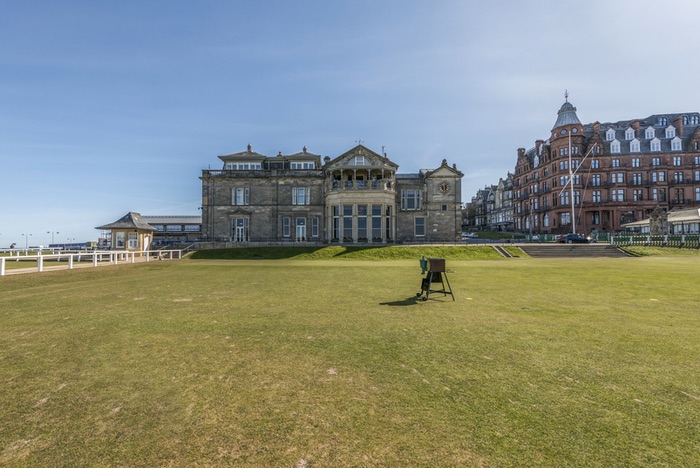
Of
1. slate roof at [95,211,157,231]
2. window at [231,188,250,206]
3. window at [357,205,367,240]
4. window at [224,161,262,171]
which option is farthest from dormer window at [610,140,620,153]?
slate roof at [95,211,157,231]

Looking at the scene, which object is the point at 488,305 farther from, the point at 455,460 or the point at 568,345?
the point at 455,460

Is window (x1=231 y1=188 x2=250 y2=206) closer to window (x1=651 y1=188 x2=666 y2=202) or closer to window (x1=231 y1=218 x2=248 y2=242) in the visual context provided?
window (x1=231 y1=218 x2=248 y2=242)

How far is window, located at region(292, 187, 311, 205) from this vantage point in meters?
48.3

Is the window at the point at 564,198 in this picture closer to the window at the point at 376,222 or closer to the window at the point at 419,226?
the window at the point at 419,226

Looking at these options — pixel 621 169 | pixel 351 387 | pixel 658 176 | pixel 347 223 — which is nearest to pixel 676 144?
pixel 658 176

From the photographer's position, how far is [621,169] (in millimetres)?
67312

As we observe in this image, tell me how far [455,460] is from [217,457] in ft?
6.81

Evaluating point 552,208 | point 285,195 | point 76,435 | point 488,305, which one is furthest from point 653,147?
point 76,435

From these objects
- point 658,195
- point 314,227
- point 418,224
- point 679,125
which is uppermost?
point 679,125

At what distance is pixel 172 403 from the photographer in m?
3.94

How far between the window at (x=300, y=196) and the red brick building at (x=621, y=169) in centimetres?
5100

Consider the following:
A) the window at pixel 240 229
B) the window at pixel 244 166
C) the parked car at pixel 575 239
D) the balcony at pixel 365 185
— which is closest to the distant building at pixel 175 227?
the window at pixel 244 166

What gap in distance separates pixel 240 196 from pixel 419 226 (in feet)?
86.1

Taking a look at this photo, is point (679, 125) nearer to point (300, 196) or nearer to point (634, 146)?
point (634, 146)
